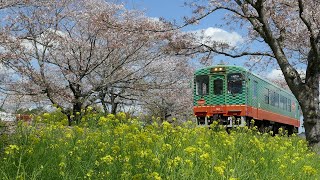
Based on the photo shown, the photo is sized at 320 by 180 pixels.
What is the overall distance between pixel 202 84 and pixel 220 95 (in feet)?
2.89

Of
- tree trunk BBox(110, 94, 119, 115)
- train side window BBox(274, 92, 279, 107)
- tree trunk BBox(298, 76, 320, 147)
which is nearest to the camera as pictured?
tree trunk BBox(298, 76, 320, 147)

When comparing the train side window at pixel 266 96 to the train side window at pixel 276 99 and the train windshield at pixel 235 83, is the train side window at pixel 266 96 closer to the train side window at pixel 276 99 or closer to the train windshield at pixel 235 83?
the train side window at pixel 276 99

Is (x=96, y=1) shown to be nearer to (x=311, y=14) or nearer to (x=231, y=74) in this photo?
(x=231, y=74)

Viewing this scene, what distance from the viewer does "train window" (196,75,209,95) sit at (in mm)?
17141

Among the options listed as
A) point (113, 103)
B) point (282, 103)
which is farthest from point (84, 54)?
point (282, 103)

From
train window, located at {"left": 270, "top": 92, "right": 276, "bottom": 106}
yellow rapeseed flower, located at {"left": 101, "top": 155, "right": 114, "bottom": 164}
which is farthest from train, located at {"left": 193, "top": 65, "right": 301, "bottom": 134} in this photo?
yellow rapeseed flower, located at {"left": 101, "top": 155, "right": 114, "bottom": 164}

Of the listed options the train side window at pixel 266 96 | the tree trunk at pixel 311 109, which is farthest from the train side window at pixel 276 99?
the tree trunk at pixel 311 109

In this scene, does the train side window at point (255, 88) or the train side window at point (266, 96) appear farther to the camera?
the train side window at point (266, 96)

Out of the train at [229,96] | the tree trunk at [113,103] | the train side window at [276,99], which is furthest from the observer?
the train side window at [276,99]

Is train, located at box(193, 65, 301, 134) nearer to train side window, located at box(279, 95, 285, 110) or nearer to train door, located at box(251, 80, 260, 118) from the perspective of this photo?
train door, located at box(251, 80, 260, 118)

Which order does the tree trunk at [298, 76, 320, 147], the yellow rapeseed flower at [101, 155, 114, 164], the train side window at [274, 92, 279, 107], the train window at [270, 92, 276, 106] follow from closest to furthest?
1. the yellow rapeseed flower at [101, 155, 114, 164]
2. the tree trunk at [298, 76, 320, 147]
3. the train window at [270, 92, 276, 106]
4. the train side window at [274, 92, 279, 107]

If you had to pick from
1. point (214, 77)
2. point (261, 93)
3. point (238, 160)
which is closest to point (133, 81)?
point (214, 77)

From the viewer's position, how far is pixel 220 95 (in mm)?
16844

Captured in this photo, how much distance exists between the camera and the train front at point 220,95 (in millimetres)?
16359
